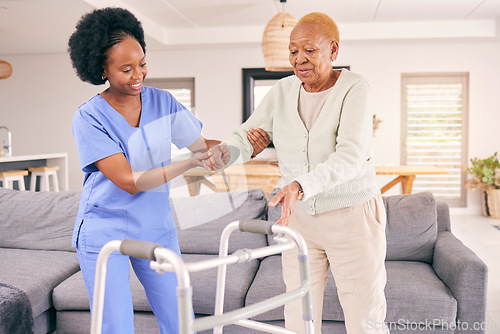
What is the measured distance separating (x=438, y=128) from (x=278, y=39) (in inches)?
129

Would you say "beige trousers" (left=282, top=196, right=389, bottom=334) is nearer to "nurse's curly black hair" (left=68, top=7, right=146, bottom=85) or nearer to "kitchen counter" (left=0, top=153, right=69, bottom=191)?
"nurse's curly black hair" (left=68, top=7, right=146, bottom=85)

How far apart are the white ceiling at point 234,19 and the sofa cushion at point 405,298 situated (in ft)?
10.7

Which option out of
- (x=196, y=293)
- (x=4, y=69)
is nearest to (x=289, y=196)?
(x=196, y=293)

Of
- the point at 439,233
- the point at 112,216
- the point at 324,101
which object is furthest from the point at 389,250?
the point at 112,216

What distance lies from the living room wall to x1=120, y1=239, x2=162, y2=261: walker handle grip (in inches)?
197

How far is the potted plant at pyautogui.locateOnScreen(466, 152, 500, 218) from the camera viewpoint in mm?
5648

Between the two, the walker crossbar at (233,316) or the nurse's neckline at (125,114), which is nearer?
the walker crossbar at (233,316)

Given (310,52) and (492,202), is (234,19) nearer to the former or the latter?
(492,202)

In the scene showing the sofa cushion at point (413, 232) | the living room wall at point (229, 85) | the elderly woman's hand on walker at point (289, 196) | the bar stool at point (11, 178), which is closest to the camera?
the elderly woman's hand on walker at point (289, 196)

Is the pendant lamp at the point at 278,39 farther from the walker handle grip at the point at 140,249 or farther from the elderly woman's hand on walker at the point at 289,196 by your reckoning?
the walker handle grip at the point at 140,249

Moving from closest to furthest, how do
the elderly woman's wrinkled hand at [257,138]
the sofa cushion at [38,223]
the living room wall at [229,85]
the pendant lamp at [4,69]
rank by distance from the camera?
the elderly woman's wrinkled hand at [257,138] → the sofa cushion at [38,223] → the pendant lamp at [4,69] → the living room wall at [229,85]

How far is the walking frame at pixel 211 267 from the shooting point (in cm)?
82

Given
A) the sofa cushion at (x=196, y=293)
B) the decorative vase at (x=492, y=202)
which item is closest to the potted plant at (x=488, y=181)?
the decorative vase at (x=492, y=202)

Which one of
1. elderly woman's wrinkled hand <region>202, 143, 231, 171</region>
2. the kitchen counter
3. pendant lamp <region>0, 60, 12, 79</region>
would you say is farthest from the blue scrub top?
pendant lamp <region>0, 60, 12, 79</region>
